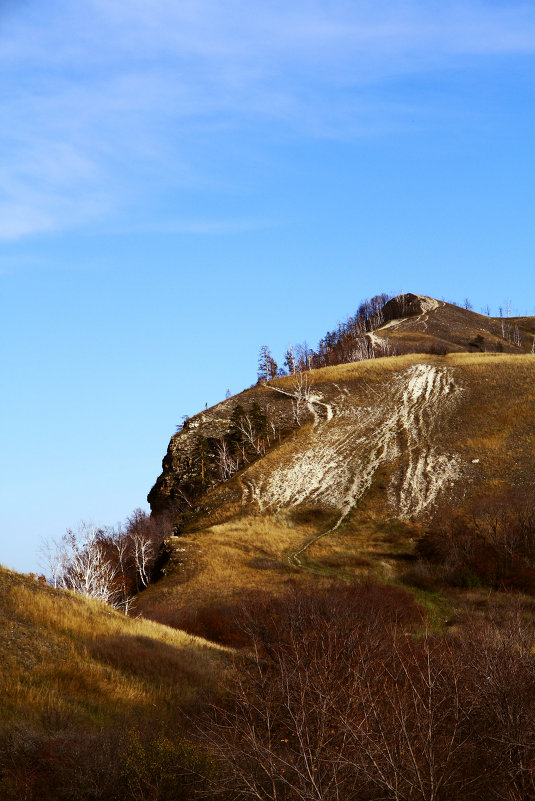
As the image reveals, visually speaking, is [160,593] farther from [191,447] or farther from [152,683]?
[191,447]

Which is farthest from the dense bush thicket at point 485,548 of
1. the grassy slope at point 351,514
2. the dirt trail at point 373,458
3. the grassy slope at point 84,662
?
the grassy slope at point 84,662

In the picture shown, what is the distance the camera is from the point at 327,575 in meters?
46.3

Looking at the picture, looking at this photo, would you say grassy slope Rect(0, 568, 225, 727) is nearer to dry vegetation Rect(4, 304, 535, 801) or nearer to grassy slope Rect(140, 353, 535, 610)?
dry vegetation Rect(4, 304, 535, 801)

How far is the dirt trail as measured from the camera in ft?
209

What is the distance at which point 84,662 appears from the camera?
18.2 meters

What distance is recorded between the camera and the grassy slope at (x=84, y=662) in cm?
1549

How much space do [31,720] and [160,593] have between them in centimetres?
3284

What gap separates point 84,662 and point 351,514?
149ft

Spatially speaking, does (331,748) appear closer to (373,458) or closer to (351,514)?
(351,514)

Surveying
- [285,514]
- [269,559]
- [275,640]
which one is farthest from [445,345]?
[275,640]

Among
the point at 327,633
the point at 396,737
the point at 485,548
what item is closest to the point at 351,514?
the point at 485,548

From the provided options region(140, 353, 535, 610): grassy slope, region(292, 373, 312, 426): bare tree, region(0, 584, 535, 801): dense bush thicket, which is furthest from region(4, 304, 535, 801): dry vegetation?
region(292, 373, 312, 426): bare tree

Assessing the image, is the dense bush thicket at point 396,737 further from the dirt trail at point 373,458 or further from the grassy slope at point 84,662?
the dirt trail at point 373,458

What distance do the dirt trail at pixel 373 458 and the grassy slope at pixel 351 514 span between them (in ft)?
2.58
